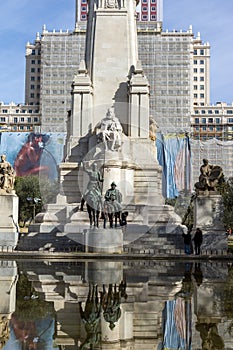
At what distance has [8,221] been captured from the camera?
2498 centimetres

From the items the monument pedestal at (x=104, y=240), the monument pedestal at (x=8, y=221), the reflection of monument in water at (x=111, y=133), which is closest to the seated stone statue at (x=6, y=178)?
the monument pedestal at (x=8, y=221)

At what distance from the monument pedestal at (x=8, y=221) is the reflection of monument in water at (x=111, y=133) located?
1011mm

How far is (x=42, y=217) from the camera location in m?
26.5

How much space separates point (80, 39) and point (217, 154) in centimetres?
3651

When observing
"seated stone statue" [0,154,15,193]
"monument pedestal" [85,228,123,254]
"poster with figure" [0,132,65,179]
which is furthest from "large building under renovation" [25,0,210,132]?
"monument pedestal" [85,228,123,254]

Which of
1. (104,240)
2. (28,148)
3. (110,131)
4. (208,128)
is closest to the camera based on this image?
(104,240)

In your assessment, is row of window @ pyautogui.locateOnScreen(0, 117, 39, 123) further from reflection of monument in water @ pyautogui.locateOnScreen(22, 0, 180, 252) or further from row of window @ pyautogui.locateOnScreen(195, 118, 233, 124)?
reflection of monument in water @ pyautogui.locateOnScreen(22, 0, 180, 252)

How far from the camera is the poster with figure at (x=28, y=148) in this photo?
6994 centimetres

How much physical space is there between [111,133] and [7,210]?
6.81 meters

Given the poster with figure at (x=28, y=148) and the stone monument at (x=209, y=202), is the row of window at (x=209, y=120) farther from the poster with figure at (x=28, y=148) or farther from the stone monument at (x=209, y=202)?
the stone monument at (x=209, y=202)

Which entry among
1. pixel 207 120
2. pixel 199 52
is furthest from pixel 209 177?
pixel 199 52

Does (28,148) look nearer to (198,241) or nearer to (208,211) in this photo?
(208,211)

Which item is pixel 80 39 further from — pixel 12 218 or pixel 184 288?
pixel 184 288

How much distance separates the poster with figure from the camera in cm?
6994
